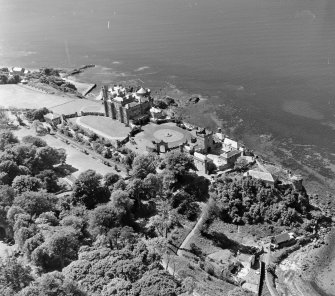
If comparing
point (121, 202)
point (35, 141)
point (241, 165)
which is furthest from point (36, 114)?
point (241, 165)

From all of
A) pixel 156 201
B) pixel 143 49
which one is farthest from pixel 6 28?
pixel 156 201

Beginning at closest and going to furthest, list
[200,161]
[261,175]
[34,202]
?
[34,202] → [261,175] → [200,161]

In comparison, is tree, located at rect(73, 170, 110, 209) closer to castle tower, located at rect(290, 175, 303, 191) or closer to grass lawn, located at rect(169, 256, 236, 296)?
grass lawn, located at rect(169, 256, 236, 296)

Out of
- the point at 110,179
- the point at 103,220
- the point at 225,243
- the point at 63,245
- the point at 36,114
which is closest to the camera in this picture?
the point at 63,245

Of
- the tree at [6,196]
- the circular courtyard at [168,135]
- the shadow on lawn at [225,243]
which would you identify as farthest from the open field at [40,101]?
the shadow on lawn at [225,243]

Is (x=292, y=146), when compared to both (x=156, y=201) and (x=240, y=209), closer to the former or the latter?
(x=240, y=209)

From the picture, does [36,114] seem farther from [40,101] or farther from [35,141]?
[35,141]

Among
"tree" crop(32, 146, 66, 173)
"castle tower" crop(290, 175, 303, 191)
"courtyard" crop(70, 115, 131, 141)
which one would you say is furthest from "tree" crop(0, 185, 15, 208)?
"castle tower" crop(290, 175, 303, 191)
